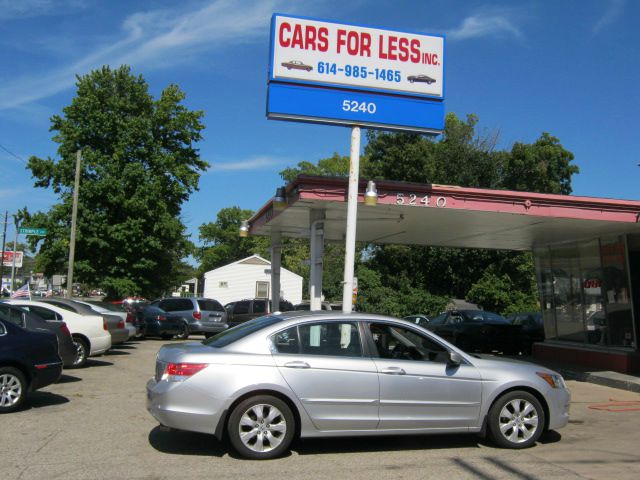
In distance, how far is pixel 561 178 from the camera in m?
A: 49.7

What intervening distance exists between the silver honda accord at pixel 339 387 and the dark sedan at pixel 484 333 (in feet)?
42.7

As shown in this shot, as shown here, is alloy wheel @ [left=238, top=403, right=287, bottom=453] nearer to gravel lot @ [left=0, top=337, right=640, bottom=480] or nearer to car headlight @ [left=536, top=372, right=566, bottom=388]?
gravel lot @ [left=0, top=337, right=640, bottom=480]

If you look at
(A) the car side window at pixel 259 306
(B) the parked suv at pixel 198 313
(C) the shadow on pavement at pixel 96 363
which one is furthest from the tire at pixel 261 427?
(A) the car side window at pixel 259 306

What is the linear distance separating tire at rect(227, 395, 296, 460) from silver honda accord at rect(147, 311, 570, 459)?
10 millimetres

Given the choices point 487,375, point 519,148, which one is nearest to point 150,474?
point 487,375

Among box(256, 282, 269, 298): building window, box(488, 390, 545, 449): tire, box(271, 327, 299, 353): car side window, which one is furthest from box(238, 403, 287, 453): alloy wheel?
box(256, 282, 269, 298): building window

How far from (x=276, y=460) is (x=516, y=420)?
9.09ft

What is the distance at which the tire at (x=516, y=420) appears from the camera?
6949 millimetres

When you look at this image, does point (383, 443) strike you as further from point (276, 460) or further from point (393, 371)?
point (276, 460)

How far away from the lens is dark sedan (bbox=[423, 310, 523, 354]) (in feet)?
65.8

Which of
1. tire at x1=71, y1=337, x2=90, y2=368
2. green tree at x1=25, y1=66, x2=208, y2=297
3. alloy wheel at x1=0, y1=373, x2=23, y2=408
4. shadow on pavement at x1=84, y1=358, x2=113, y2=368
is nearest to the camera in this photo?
alloy wheel at x1=0, y1=373, x2=23, y2=408

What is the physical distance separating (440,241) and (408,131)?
750 cm

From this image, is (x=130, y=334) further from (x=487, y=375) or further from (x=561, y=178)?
(x=561, y=178)

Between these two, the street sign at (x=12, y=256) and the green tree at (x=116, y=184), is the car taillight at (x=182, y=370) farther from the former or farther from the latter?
the street sign at (x=12, y=256)
